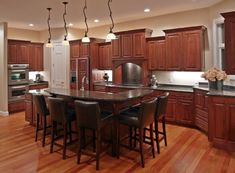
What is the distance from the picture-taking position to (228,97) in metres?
4.00

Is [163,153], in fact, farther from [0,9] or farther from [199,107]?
[0,9]

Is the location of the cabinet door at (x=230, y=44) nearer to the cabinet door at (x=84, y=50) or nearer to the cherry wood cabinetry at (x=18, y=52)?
the cabinet door at (x=84, y=50)

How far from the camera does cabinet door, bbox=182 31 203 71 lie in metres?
5.53

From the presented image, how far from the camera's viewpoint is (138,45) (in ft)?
21.4

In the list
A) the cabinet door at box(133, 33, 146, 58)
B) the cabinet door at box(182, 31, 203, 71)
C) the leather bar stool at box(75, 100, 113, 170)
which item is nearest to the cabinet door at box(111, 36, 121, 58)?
the cabinet door at box(133, 33, 146, 58)

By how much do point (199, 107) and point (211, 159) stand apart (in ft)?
5.55

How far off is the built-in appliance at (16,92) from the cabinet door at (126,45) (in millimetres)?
3531

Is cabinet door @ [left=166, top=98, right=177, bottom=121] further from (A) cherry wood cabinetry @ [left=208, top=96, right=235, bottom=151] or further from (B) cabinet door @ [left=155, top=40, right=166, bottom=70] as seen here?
(A) cherry wood cabinetry @ [left=208, top=96, right=235, bottom=151]

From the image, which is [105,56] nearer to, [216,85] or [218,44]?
[218,44]

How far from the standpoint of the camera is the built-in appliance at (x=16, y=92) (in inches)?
288

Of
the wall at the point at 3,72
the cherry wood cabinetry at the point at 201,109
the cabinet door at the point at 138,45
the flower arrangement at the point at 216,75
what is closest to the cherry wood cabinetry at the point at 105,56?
the cabinet door at the point at 138,45

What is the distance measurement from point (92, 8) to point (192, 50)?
8.99 ft

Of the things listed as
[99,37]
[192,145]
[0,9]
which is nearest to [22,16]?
[0,9]

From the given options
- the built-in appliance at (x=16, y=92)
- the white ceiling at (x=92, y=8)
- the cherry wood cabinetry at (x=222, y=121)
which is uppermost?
the white ceiling at (x=92, y=8)
